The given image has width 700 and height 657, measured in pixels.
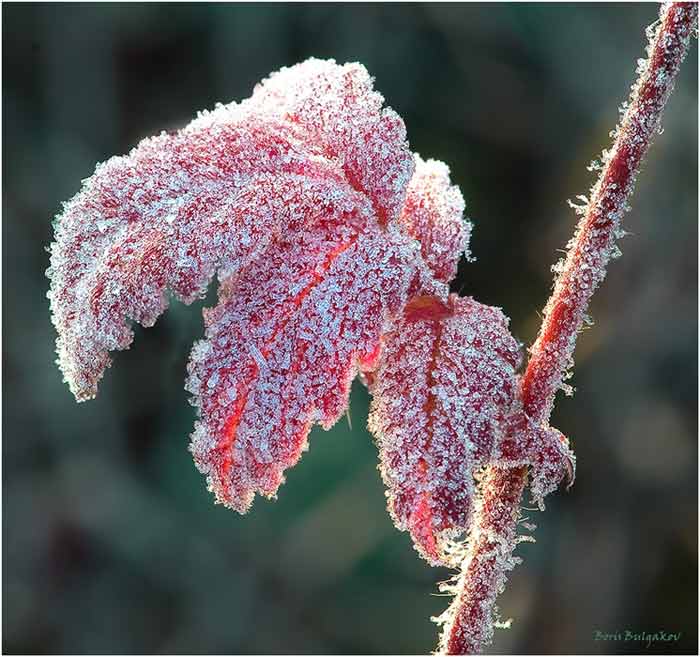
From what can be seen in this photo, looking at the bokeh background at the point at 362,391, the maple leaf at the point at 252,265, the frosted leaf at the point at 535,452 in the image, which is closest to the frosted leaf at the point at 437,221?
the maple leaf at the point at 252,265

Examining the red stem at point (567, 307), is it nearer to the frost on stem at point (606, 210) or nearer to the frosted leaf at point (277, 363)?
the frost on stem at point (606, 210)

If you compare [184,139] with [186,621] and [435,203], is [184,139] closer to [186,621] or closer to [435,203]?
[435,203]

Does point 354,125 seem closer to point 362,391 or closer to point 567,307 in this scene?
point 567,307

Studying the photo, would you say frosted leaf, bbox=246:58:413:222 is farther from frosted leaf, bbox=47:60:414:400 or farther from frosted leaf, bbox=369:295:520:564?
frosted leaf, bbox=369:295:520:564

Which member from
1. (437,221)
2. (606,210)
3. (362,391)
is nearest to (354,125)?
(437,221)

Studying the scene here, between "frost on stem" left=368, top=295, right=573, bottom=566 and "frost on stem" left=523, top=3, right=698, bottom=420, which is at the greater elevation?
"frost on stem" left=523, top=3, right=698, bottom=420

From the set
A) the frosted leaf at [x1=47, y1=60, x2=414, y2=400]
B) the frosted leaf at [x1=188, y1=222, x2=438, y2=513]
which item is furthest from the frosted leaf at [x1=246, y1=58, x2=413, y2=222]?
the frosted leaf at [x1=188, y1=222, x2=438, y2=513]

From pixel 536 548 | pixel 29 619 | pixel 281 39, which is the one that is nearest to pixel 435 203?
pixel 536 548
